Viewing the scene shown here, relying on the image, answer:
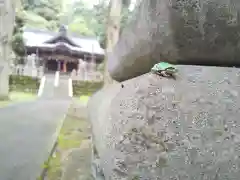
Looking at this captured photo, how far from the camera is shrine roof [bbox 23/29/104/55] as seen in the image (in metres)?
16.9

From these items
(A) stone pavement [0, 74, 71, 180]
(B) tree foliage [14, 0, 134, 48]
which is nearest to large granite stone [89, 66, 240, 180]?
(A) stone pavement [0, 74, 71, 180]

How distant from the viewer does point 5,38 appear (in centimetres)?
823

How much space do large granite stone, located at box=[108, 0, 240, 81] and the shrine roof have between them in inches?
645

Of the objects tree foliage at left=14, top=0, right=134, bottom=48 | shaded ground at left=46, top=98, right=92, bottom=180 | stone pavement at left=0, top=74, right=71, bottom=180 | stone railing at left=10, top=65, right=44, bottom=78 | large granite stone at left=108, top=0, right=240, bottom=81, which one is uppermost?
tree foliage at left=14, top=0, right=134, bottom=48

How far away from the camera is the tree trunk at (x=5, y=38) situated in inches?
316

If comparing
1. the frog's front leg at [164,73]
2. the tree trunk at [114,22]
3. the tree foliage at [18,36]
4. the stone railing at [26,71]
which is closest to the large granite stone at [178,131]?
the frog's front leg at [164,73]

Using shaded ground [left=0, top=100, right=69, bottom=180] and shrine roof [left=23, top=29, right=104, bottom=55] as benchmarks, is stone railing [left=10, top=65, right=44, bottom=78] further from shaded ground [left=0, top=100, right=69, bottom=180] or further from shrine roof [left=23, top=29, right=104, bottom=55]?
shaded ground [left=0, top=100, right=69, bottom=180]

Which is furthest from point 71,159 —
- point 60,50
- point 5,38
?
point 60,50

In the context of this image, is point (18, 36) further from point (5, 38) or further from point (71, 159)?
point (71, 159)

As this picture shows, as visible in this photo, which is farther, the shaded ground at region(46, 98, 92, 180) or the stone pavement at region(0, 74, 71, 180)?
the stone pavement at region(0, 74, 71, 180)

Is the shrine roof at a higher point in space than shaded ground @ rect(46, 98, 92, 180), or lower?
higher

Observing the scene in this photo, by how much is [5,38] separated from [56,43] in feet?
29.4

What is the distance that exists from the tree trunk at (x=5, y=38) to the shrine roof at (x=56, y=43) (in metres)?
8.28

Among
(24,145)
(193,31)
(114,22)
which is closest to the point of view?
(193,31)
